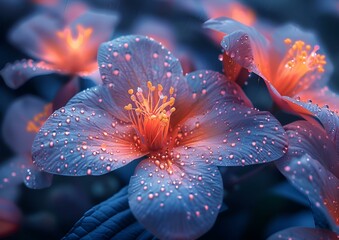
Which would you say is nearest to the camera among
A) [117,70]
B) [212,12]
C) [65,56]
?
[117,70]

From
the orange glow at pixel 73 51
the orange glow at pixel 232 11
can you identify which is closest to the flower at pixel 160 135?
the orange glow at pixel 73 51

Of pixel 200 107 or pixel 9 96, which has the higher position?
pixel 200 107

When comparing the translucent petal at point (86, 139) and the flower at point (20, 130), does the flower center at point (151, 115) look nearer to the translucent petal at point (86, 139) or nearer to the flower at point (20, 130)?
the translucent petal at point (86, 139)

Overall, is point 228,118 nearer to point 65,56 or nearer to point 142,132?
A: point 142,132

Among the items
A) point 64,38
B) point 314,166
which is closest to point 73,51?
point 64,38

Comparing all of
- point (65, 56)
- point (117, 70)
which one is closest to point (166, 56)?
point (117, 70)

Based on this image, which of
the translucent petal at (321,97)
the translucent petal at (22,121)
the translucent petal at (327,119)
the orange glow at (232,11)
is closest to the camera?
the translucent petal at (327,119)

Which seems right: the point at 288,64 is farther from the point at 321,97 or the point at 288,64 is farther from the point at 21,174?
the point at 21,174
